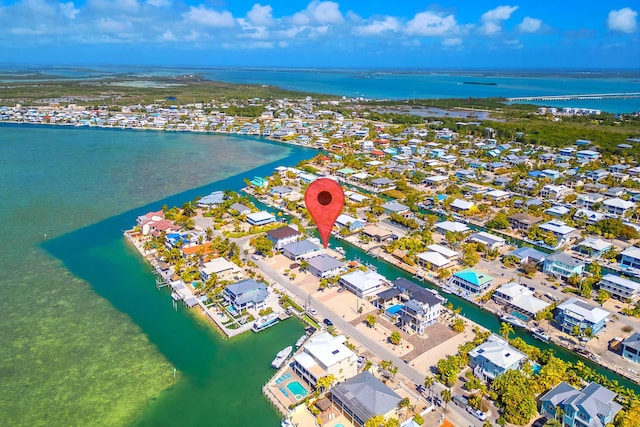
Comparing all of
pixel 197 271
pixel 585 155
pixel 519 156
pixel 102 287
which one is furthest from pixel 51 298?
pixel 585 155

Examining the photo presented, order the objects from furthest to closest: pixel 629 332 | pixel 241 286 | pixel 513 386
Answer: pixel 241 286 < pixel 629 332 < pixel 513 386

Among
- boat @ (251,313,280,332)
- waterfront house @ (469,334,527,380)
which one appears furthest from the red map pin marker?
waterfront house @ (469,334,527,380)

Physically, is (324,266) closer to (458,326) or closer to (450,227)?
(458,326)

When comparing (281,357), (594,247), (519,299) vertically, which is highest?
(594,247)

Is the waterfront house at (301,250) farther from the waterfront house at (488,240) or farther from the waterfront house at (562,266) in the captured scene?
the waterfront house at (562,266)

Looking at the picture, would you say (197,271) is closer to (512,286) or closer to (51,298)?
(51,298)

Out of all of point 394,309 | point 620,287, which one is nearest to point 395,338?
point 394,309
